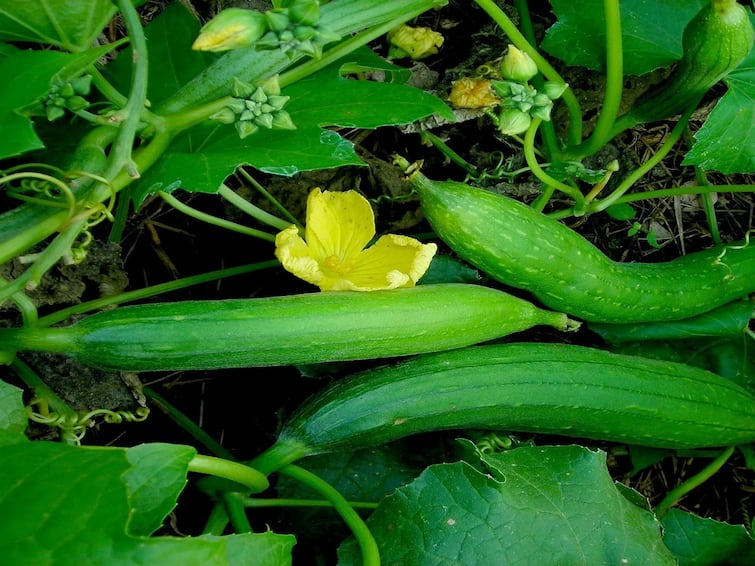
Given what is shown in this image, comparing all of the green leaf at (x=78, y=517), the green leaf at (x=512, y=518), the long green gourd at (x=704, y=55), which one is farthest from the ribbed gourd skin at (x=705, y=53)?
the green leaf at (x=78, y=517)

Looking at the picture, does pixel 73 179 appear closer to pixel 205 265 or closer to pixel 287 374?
pixel 205 265

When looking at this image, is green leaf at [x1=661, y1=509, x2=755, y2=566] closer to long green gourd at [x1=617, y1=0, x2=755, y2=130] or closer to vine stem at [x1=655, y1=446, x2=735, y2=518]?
vine stem at [x1=655, y1=446, x2=735, y2=518]

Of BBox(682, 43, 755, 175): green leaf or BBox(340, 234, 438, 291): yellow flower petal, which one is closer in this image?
BBox(340, 234, 438, 291): yellow flower petal

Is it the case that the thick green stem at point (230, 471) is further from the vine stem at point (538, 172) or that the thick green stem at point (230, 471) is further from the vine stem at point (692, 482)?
the vine stem at point (692, 482)

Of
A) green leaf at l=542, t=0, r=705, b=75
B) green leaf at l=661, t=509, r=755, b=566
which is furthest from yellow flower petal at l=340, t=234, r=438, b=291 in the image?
green leaf at l=661, t=509, r=755, b=566

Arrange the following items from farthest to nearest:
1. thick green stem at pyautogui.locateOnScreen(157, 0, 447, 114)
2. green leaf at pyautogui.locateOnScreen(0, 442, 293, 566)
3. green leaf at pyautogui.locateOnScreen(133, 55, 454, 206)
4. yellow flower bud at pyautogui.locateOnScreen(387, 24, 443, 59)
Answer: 1. yellow flower bud at pyautogui.locateOnScreen(387, 24, 443, 59)
2. thick green stem at pyautogui.locateOnScreen(157, 0, 447, 114)
3. green leaf at pyautogui.locateOnScreen(133, 55, 454, 206)
4. green leaf at pyautogui.locateOnScreen(0, 442, 293, 566)

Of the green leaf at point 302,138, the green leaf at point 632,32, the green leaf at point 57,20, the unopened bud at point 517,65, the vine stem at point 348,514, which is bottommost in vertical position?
the vine stem at point 348,514
